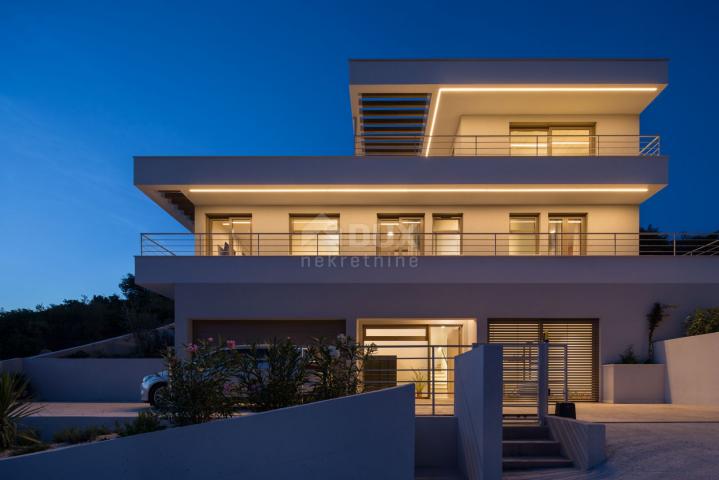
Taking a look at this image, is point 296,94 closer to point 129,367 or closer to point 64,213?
point 64,213

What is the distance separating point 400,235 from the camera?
782 inches

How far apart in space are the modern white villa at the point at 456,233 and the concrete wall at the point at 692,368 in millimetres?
1300

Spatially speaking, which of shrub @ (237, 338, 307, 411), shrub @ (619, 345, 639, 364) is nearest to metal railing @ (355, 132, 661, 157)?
shrub @ (619, 345, 639, 364)

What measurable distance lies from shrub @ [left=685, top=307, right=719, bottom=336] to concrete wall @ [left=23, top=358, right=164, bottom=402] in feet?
50.2

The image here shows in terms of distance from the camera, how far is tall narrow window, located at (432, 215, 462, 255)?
1964 cm

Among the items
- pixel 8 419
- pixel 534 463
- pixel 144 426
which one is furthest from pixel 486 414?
pixel 8 419

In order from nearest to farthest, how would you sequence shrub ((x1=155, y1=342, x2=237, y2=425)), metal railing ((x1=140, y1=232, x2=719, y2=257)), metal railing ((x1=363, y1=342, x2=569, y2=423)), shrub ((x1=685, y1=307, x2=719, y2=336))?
shrub ((x1=155, y1=342, x2=237, y2=425)) < metal railing ((x1=363, y1=342, x2=569, y2=423)) < shrub ((x1=685, y1=307, x2=719, y2=336)) < metal railing ((x1=140, y1=232, x2=719, y2=257))

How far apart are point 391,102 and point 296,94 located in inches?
5226

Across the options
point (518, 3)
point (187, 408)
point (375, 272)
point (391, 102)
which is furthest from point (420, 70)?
point (518, 3)

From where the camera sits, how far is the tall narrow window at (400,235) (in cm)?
1964

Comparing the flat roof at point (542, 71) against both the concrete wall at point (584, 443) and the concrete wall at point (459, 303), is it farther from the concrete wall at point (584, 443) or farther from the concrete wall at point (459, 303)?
the concrete wall at point (584, 443)

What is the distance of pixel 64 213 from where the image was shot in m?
117

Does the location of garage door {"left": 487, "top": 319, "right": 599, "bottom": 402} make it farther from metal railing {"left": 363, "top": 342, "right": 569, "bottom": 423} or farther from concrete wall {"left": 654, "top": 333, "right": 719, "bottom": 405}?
concrete wall {"left": 654, "top": 333, "right": 719, "bottom": 405}

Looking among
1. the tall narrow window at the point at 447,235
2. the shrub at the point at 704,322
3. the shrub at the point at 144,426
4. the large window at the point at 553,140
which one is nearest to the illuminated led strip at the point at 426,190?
the tall narrow window at the point at 447,235
